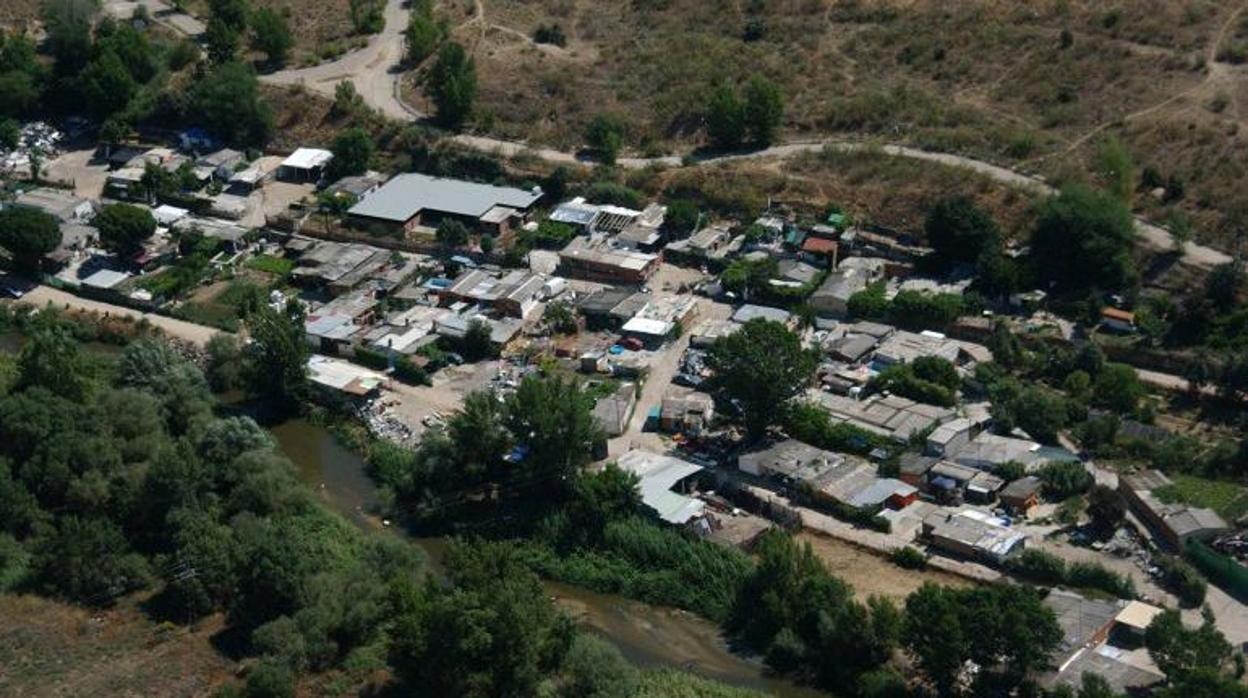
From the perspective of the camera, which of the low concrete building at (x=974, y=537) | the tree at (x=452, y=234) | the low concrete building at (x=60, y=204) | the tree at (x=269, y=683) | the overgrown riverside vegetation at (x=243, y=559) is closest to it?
the overgrown riverside vegetation at (x=243, y=559)

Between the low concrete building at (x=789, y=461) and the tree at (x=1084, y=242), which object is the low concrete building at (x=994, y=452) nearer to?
the low concrete building at (x=789, y=461)

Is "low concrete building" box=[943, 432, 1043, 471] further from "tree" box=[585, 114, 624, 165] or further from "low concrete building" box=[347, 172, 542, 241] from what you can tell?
"tree" box=[585, 114, 624, 165]

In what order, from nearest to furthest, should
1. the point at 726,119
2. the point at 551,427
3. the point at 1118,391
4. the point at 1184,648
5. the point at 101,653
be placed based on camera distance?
the point at 1184,648 < the point at 101,653 < the point at 551,427 < the point at 1118,391 < the point at 726,119

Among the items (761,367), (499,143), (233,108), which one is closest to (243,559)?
(761,367)

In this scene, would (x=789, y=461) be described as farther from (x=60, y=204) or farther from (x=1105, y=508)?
(x=60, y=204)

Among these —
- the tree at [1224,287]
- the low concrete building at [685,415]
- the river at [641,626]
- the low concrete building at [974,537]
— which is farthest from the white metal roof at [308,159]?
the tree at [1224,287]

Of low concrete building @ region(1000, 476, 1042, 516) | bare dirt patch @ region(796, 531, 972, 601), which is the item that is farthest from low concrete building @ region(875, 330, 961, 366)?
bare dirt patch @ region(796, 531, 972, 601)

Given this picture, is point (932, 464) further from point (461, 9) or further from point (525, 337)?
point (461, 9)
